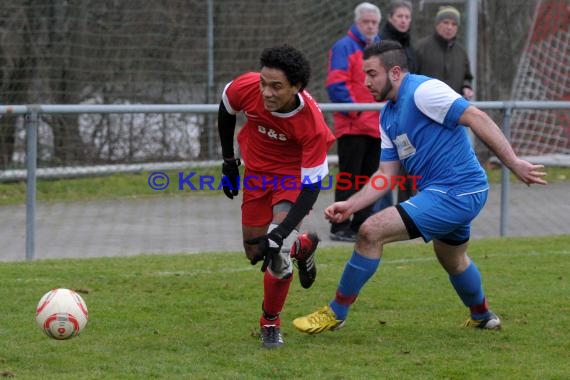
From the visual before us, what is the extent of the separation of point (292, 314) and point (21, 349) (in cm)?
182

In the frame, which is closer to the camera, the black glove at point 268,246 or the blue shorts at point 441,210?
the black glove at point 268,246

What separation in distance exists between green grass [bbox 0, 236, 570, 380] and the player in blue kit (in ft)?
1.61

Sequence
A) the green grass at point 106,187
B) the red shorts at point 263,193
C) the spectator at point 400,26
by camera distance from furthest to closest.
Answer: the green grass at point 106,187
the spectator at point 400,26
the red shorts at point 263,193

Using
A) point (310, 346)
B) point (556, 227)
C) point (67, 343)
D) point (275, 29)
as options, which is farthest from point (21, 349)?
point (275, 29)

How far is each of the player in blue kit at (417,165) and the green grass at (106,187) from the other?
20.1 ft

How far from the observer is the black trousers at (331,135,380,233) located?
10625 millimetres

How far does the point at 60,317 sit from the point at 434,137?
2234 mm

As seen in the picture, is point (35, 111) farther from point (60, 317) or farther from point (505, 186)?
point (505, 186)

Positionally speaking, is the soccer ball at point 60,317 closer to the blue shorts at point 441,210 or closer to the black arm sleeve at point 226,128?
the black arm sleeve at point 226,128

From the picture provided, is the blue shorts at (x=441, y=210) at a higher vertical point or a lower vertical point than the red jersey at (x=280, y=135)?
lower

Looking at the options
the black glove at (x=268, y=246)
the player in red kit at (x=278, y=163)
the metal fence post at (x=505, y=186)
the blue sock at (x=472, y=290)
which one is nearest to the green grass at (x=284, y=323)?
the blue sock at (x=472, y=290)

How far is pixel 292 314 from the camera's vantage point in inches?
284

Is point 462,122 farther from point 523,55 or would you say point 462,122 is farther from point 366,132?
point 523,55

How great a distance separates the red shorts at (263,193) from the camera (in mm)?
6492
